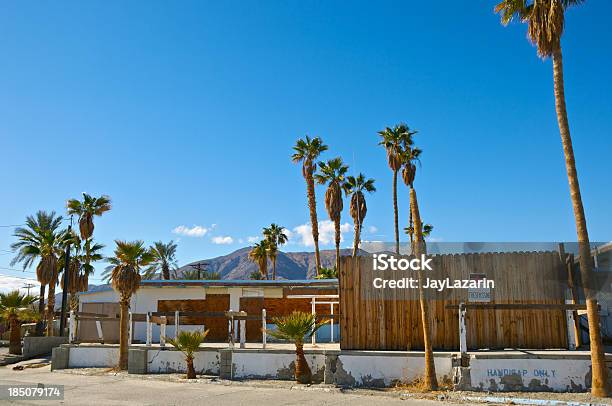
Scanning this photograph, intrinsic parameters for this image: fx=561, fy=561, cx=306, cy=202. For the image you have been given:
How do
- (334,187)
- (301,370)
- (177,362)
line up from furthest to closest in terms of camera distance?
(334,187)
(177,362)
(301,370)

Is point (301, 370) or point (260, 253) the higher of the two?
point (260, 253)

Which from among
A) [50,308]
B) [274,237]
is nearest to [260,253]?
[274,237]

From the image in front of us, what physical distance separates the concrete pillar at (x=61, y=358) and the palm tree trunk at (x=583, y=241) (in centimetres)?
1619

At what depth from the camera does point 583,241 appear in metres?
12.3

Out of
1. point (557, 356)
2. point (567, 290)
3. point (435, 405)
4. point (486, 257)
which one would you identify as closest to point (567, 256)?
point (567, 290)

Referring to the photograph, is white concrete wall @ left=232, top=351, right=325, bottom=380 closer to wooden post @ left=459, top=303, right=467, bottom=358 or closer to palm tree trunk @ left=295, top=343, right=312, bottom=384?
palm tree trunk @ left=295, top=343, right=312, bottom=384

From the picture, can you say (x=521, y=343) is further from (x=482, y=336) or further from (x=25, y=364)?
(x=25, y=364)

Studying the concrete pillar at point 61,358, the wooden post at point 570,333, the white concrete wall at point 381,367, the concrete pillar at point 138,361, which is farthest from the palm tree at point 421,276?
the concrete pillar at point 61,358

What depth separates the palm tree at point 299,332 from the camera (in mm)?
14281

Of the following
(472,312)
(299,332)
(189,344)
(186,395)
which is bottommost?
(186,395)

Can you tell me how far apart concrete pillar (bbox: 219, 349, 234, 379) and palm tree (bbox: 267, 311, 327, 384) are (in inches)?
86.7

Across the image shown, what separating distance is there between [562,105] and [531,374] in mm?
6316

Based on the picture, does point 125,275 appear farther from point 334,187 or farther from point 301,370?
point 334,187

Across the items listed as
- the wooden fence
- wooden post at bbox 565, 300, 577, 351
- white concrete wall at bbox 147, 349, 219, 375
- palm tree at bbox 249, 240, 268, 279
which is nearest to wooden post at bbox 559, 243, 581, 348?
wooden post at bbox 565, 300, 577, 351
